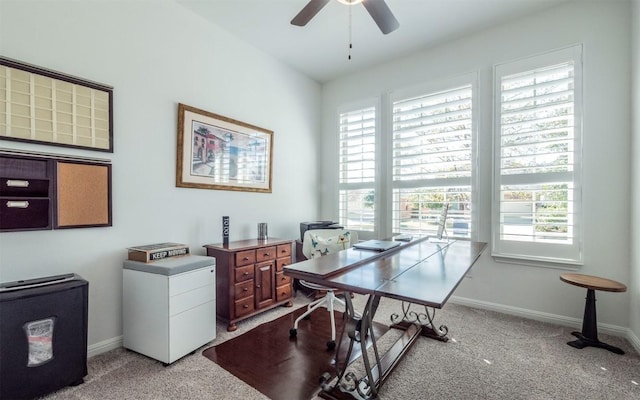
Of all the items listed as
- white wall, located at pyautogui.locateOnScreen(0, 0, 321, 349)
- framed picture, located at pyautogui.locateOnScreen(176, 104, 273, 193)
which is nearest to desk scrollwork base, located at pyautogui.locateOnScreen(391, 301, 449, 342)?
white wall, located at pyautogui.locateOnScreen(0, 0, 321, 349)

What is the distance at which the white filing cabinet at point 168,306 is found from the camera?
2.12m

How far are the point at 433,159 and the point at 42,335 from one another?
3.84 m

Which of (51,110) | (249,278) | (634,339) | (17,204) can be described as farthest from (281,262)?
(634,339)

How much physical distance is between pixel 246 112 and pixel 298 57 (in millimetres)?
1095

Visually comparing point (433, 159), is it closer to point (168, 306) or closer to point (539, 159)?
point (539, 159)

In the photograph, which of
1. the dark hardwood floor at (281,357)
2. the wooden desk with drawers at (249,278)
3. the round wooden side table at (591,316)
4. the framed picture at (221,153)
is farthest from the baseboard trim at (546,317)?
the framed picture at (221,153)

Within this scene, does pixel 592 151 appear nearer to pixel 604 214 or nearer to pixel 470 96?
pixel 604 214

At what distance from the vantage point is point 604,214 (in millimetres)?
2648

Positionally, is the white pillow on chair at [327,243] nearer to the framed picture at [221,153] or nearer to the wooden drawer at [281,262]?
the wooden drawer at [281,262]

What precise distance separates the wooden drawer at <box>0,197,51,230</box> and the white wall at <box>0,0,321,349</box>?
0.08 meters

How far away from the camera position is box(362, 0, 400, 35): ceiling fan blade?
6.91ft

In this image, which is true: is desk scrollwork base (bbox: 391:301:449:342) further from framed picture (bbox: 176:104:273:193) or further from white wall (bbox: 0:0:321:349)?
framed picture (bbox: 176:104:273:193)

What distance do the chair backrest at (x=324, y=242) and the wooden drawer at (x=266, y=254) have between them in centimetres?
35

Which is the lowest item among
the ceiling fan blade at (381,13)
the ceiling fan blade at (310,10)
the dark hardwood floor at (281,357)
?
the dark hardwood floor at (281,357)
